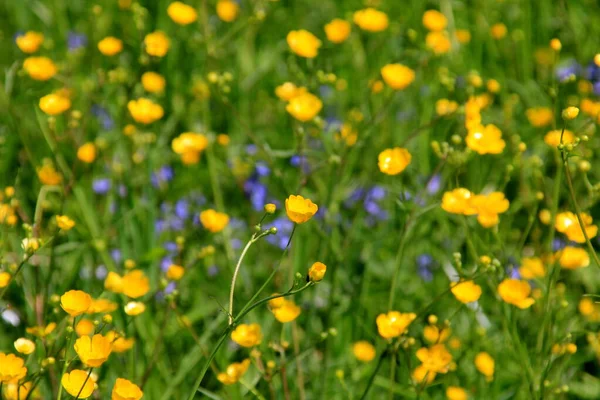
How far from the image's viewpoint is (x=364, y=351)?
7.09 ft

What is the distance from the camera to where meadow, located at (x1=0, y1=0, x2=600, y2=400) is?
76.1 inches

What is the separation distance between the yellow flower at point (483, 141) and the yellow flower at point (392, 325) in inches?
18.7

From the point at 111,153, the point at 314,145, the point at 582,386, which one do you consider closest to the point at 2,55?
the point at 111,153

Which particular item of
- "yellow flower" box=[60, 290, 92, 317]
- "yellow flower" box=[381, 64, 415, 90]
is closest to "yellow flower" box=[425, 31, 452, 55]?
"yellow flower" box=[381, 64, 415, 90]

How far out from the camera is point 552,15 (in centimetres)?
367

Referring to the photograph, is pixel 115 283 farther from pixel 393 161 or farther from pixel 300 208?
pixel 393 161

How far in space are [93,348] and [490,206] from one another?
101 cm

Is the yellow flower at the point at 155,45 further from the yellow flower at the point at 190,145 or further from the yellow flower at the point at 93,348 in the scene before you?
the yellow flower at the point at 93,348

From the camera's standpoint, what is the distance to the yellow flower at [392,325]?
1807 mm

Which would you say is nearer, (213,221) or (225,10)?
(213,221)

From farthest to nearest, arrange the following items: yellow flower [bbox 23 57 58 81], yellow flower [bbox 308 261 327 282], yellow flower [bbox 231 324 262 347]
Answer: yellow flower [bbox 23 57 58 81]
yellow flower [bbox 231 324 262 347]
yellow flower [bbox 308 261 327 282]

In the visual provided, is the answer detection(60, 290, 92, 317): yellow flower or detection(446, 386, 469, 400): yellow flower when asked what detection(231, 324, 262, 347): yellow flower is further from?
detection(446, 386, 469, 400): yellow flower

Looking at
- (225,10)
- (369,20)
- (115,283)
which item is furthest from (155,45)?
(115,283)

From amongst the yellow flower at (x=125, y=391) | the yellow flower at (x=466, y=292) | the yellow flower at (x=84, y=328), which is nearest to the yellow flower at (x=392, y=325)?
the yellow flower at (x=466, y=292)
